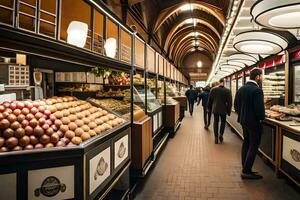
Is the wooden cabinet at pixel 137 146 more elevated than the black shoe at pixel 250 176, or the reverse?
the wooden cabinet at pixel 137 146

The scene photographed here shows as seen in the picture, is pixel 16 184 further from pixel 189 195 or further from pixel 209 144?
pixel 209 144

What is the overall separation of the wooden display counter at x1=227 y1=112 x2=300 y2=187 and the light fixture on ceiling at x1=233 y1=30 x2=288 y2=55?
1.50 meters

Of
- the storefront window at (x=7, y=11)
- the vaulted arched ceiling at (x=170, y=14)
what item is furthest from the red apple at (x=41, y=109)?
the vaulted arched ceiling at (x=170, y=14)

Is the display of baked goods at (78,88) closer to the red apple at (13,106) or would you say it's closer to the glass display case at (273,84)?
the glass display case at (273,84)

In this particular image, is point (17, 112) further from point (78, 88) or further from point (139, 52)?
point (78, 88)

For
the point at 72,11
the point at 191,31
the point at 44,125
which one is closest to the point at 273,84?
the point at 72,11

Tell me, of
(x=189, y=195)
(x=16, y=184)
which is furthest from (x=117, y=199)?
(x=16, y=184)

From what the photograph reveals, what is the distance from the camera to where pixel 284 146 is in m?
4.18

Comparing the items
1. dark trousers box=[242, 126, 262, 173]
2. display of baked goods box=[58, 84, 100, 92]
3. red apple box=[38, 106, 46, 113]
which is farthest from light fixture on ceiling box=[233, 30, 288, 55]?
display of baked goods box=[58, 84, 100, 92]

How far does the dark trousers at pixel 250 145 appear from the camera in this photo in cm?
425

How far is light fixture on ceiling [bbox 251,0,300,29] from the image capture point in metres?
2.93

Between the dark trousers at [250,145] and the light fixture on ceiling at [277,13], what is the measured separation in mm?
1586

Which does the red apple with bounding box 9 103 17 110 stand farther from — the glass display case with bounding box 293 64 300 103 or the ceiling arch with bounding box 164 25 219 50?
the ceiling arch with bounding box 164 25 219 50

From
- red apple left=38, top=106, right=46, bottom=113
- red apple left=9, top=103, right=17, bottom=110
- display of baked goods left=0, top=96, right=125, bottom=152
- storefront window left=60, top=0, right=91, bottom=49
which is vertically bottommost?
display of baked goods left=0, top=96, right=125, bottom=152
